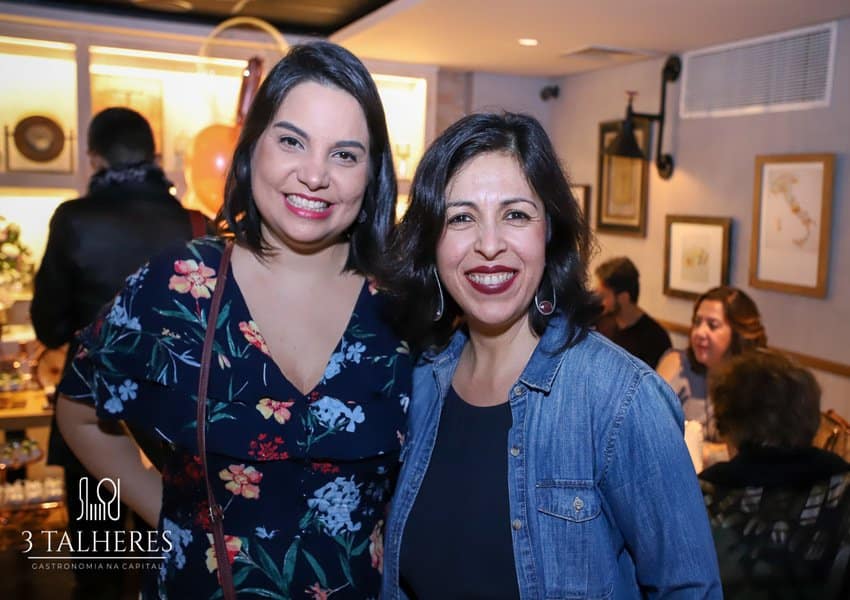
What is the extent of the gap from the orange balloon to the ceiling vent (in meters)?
2.54

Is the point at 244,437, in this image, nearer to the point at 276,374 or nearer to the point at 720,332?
the point at 276,374

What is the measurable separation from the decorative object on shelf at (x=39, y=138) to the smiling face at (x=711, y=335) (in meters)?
3.29

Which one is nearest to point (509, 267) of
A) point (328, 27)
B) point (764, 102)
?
point (764, 102)

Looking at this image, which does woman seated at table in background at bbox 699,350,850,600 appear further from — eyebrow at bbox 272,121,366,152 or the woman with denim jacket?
eyebrow at bbox 272,121,366,152

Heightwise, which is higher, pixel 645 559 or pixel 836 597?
pixel 645 559

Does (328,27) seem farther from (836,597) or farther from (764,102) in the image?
(836,597)

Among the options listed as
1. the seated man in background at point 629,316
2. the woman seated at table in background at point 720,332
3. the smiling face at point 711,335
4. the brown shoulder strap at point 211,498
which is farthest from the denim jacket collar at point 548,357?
the seated man in background at point 629,316

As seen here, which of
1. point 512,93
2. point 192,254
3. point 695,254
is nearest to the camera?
point 192,254

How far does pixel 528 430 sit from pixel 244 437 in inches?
18.4

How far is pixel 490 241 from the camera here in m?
1.18

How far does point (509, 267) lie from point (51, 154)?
11.5ft

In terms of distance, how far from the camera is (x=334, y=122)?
4.21ft

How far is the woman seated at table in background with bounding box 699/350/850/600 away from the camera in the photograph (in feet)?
6.02
